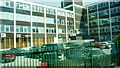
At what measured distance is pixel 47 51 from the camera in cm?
544

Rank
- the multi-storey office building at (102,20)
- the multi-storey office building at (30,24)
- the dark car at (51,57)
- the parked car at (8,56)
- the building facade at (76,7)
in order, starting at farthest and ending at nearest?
the building facade at (76,7) → the multi-storey office building at (102,20) → the multi-storey office building at (30,24) → the dark car at (51,57) → the parked car at (8,56)

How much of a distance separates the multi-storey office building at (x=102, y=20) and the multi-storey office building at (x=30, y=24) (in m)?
6.70

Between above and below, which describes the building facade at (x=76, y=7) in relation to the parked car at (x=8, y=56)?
above

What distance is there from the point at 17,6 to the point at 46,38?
37.6ft

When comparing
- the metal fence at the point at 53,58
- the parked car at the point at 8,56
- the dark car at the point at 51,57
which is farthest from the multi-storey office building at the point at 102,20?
the parked car at the point at 8,56

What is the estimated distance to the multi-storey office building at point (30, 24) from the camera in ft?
122

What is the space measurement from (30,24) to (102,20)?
22.3m

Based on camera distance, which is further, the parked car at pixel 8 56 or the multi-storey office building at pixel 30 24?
the multi-storey office building at pixel 30 24

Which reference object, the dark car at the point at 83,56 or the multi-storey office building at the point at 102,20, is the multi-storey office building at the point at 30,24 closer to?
the multi-storey office building at the point at 102,20

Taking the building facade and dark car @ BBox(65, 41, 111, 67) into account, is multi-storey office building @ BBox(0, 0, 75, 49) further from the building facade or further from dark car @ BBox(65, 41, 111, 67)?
dark car @ BBox(65, 41, 111, 67)

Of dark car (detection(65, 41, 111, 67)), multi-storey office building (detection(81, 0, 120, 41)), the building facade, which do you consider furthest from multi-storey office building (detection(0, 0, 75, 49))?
dark car (detection(65, 41, 111, 67))

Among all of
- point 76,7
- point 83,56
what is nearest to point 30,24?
point 76,7

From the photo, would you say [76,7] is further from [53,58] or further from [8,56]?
[8,56]

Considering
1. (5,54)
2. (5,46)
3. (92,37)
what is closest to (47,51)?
(5,54)
